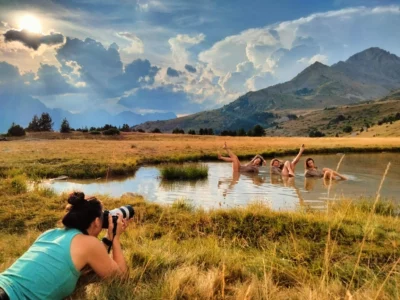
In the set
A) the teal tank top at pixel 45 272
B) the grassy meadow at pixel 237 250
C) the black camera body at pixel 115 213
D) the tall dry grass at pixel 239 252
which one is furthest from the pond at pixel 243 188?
the teal tank top at pixel 45 272

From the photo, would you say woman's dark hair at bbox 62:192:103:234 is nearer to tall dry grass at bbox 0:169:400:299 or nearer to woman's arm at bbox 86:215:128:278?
woman's arm at bbox 86:215:128:278

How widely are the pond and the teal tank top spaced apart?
8.42m

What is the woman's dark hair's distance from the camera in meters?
4.83

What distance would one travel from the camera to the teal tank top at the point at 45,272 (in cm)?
427

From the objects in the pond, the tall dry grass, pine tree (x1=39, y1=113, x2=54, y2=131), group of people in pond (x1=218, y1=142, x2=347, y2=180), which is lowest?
the pond

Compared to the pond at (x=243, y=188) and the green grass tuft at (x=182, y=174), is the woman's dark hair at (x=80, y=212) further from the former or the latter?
the green grass tuft at (x=182, y=174)

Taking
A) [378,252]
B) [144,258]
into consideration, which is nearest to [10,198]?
[144,258]

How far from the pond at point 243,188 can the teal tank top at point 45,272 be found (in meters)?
8.42

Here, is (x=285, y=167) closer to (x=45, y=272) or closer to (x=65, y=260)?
(x=65, y=260)

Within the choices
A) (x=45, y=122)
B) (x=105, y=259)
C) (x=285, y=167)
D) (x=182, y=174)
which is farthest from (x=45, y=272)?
(x=45, y=122)

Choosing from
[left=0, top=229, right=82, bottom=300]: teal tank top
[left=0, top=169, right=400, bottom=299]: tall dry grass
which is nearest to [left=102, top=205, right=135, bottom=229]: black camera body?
[left=0, top=229, right=82, bottom=300]: teal tank top

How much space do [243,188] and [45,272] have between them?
1415cm

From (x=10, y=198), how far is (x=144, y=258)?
25.6ft

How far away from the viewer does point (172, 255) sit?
20.4 feet
